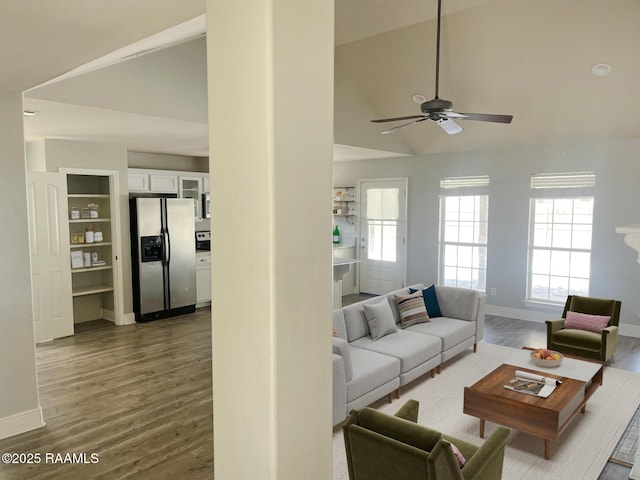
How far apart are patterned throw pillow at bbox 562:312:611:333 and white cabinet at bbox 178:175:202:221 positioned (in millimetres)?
5627

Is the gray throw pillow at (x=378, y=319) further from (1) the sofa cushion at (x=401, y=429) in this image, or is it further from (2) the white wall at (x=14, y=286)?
(2) the white wall at (x=14, y=286)

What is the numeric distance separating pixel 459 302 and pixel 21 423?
4.31 meters

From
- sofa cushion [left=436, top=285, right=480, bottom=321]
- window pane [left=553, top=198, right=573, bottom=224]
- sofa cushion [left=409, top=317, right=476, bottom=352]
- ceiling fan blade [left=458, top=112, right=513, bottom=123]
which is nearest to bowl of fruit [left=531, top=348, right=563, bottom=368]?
sofa cushion [left=409, top=317, right=476, bottom=352]

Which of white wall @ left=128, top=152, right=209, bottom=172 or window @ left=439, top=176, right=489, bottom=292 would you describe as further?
white wall @ left=128, top=152, right=209, bottom=172

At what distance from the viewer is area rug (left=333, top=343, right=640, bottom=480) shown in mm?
3041

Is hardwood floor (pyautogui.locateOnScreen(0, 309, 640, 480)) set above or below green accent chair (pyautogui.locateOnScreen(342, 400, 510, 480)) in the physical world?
below

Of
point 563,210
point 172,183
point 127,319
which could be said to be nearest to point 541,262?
point 563,210

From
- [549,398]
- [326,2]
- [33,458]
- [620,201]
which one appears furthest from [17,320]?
[620,201]

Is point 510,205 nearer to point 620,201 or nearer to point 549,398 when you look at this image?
point 620,201

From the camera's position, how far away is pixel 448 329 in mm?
4777

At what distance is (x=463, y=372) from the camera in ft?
Answer: 15.2

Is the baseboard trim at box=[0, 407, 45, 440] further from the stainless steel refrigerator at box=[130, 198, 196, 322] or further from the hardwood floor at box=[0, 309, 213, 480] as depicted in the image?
the stainless steel refrigerator at box=[130, 198, 196, 322]

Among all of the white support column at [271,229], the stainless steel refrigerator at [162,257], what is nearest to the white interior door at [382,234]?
the stainless steel refrigerator at [162,257]

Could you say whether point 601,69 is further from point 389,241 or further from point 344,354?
point 389,241
